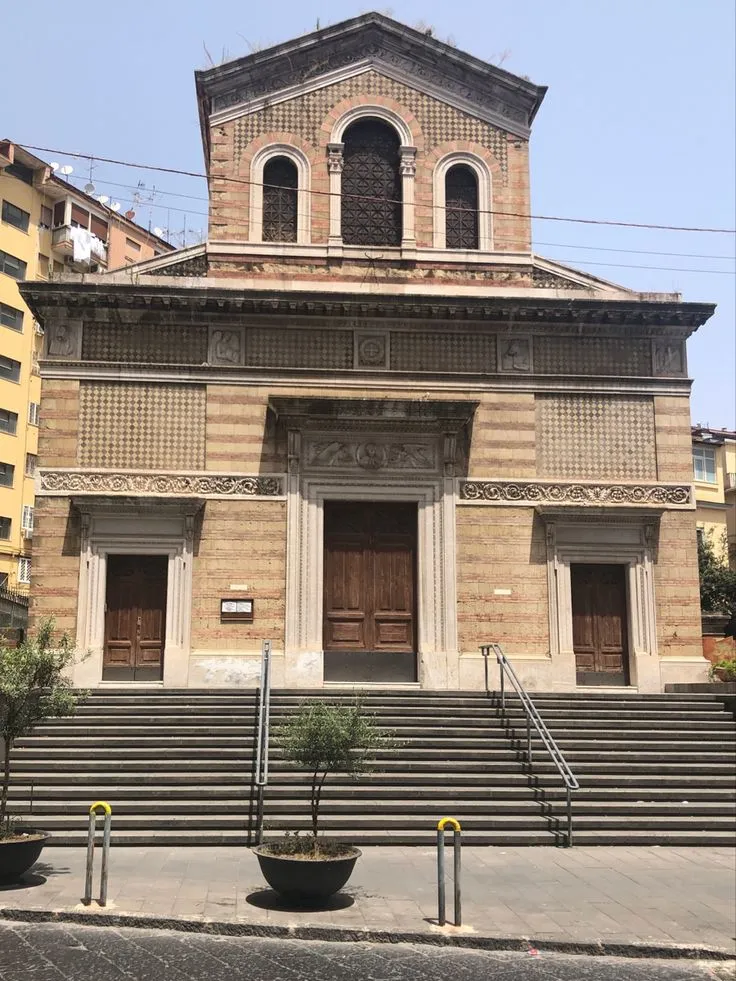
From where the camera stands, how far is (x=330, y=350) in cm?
2002

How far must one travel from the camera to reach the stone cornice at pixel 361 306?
19.5 m

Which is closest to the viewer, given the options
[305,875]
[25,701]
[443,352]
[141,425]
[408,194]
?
[305,875]

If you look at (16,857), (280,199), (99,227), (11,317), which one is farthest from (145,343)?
(99,227)

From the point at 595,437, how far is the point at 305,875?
41.9 feet

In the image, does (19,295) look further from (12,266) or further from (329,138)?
(329,138)

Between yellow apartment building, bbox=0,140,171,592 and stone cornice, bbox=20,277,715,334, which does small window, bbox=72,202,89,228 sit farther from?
stone cornice, bbox=20,277,715,334

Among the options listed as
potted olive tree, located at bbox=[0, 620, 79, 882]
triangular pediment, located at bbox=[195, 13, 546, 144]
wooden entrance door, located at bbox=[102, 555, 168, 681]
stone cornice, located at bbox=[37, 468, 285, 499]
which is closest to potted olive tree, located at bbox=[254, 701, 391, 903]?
potted olive tree, located at bbox=[0, 620, 79, 882]

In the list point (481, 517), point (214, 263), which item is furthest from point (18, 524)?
point (481, 517)

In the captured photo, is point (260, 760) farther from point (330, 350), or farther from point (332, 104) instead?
point (332, 104)

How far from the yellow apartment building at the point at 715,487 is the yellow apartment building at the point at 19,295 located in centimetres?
2918

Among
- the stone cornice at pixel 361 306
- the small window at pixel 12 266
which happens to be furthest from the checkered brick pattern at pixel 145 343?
the small window at pixel 12 266

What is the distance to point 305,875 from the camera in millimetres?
9602

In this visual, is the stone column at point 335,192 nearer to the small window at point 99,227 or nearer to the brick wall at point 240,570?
the brick wall at point 240,570

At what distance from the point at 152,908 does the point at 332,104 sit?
17.6m
